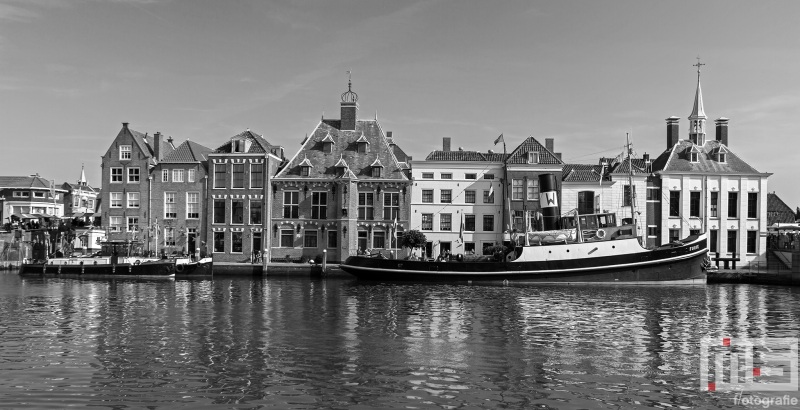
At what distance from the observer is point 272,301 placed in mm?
37688

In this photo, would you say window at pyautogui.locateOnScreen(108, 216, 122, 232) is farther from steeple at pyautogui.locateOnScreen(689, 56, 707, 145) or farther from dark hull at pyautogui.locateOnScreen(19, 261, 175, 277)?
steeple at pyautogui.locateOnScreen(689, 56, 707, 145)

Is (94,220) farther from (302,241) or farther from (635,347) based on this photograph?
(635,347)

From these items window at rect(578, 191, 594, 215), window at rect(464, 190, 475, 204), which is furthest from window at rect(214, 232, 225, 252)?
window at rect(578, 191, 594, 215)

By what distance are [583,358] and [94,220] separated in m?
75.2

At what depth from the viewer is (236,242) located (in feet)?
219

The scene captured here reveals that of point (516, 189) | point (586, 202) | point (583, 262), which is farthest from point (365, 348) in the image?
point (586, 202)

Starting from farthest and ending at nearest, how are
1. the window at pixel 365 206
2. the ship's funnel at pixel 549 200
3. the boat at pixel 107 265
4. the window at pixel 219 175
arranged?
1. the window at pixel 219 175
2. the window at pixel 365 206
3. the boat at pixel 107 265
4. the ship's funnel at pixel 549 200

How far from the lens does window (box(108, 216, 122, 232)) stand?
227 feet

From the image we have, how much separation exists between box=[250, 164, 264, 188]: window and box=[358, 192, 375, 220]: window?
975 centimetres

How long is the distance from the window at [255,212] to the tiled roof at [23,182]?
58.0 m

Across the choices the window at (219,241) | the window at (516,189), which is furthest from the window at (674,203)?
the window at (219,241)

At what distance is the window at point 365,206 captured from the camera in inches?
2596

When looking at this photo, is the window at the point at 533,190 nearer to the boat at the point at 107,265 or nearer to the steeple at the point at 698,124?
the steeple at the point at 698,124

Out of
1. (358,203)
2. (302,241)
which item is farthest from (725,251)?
(302,241)
